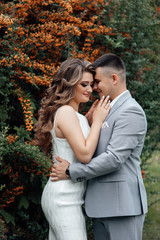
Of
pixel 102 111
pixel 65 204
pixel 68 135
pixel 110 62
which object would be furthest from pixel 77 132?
pixel 110 62

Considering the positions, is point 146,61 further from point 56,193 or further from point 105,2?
point 56,193

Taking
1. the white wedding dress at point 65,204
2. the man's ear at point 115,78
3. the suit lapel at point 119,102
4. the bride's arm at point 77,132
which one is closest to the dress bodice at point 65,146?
the white wedding dress at point 65,204

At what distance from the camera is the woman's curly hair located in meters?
3.05

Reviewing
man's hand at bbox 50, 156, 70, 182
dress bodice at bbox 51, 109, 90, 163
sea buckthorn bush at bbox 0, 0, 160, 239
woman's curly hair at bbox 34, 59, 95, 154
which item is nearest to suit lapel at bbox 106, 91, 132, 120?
dress bodice at bbox 51, 109, 90, 163

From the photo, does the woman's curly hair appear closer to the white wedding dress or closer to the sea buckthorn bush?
the white wedding dress

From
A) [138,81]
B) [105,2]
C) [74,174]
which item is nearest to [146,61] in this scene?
[138,81]

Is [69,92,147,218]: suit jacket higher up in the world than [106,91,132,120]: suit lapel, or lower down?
lower down

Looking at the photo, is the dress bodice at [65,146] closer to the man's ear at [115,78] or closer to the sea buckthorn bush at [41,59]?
the man's ear at [115,78]

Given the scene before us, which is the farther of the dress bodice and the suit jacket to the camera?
the dress bodice

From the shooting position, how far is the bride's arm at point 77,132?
279 centimetres

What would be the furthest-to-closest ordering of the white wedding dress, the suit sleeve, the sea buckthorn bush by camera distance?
the sea buckthorn bush < the white wedding dress < the suit sleeve

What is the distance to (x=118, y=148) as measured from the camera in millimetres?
2750

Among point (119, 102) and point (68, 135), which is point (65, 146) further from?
point (119, 102)

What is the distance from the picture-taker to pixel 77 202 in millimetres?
2934
